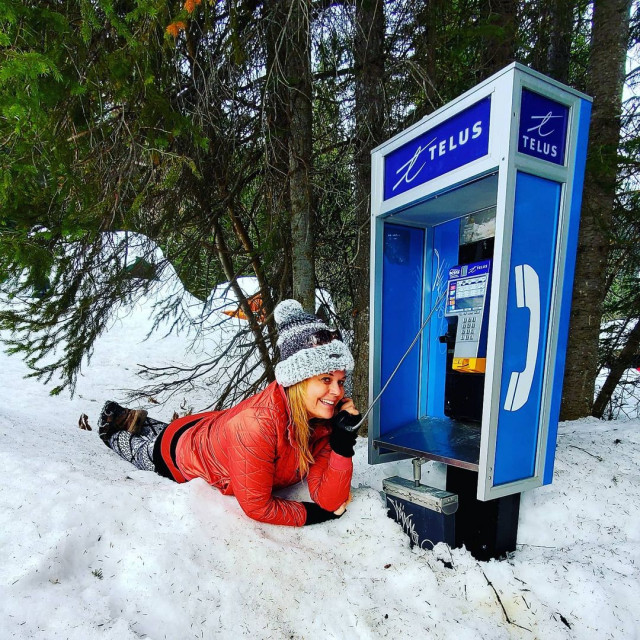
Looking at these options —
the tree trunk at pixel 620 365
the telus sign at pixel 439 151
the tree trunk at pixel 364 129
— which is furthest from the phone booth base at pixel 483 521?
the tree trunk at pixel 620 365

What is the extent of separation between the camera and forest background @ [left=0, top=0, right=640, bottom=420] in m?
2.35

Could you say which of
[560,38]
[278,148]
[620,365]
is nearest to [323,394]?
[278,148]

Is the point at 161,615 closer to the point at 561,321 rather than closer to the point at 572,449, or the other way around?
the point at 561,321

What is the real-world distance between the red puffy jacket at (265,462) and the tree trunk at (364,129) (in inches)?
54.3

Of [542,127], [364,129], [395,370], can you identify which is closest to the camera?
[542,127]

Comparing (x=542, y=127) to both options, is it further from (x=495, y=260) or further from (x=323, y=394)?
(x=323, y=394)

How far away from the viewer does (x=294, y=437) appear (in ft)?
6.84

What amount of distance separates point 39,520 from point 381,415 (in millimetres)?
1760

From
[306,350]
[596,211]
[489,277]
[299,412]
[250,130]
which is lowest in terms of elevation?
[299,412]

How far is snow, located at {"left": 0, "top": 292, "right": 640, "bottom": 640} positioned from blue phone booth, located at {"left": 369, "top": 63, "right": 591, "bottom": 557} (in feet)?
0.99

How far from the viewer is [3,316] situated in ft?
11.4

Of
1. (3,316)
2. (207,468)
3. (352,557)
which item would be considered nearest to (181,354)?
(3,316)

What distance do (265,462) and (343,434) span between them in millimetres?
379

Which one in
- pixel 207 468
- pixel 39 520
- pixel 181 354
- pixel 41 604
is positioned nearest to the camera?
pixel 41 604
